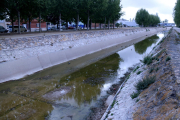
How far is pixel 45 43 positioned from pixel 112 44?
16.7 meters

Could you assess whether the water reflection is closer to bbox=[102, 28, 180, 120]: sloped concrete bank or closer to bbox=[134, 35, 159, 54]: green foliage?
bbox=[134, 35, 159, 54]: green foliage

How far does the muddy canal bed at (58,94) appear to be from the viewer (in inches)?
298

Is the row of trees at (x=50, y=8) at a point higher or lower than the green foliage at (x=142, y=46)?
higher

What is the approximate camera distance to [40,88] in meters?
10.5

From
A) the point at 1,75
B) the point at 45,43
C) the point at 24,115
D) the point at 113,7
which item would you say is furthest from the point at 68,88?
the point at 113,7

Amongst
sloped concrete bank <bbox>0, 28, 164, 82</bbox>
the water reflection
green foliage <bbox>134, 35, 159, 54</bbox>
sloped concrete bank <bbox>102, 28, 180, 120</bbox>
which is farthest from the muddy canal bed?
green foliage <bbox>134, 35, 159, 54</bbox>

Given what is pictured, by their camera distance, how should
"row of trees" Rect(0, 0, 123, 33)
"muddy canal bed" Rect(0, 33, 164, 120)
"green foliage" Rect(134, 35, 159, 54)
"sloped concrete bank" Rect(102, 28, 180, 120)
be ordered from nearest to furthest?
"sloped concrete bank" Rect(102, 28, 180, 120), "muddy canal bed" Rect(0, 33, 164, 120), "row of trees" Rect(0, 0, 123, 33), "green foliage" Rect(134, 35, 159, 54)

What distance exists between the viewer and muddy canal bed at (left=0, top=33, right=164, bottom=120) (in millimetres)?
7578

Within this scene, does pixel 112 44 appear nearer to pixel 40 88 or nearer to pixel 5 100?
pixel 40 88

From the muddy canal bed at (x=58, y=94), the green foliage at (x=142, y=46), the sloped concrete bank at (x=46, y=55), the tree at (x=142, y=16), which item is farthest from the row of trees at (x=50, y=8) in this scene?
the tree at (x=142, y=16)

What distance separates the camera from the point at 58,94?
964 centimetres

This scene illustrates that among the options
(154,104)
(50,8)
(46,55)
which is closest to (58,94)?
(154,104)

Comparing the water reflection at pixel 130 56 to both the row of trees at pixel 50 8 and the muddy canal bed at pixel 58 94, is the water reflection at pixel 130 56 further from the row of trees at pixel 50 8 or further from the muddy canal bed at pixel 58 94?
the row of trees at pixel 50 8

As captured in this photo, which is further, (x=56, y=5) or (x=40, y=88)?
(x=56, y=5)
